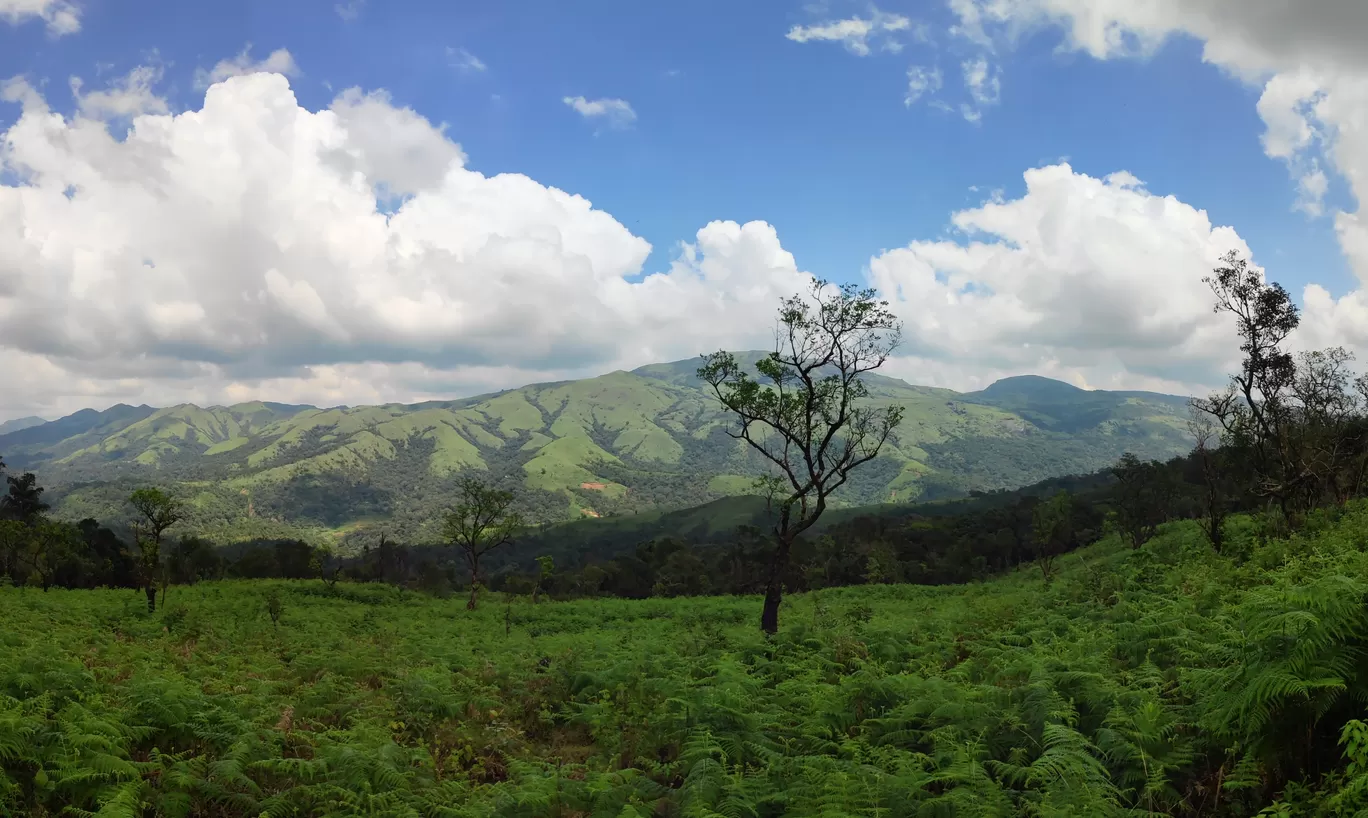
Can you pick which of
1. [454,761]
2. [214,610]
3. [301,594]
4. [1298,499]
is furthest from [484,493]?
[1298,499]

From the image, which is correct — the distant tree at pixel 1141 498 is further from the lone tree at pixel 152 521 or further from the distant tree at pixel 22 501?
the distant tree at pixel 22 501

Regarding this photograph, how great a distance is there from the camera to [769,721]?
11398 millimetres

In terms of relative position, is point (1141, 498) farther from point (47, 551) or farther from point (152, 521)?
point (47, 551)

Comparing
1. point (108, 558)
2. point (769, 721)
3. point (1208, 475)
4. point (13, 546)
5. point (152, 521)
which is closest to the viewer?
point (769, 721)

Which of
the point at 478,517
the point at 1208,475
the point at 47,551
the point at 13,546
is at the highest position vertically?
the point at 1208,475

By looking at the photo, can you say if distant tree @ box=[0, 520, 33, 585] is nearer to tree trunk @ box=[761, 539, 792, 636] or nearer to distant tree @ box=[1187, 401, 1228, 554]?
tree trunk @ box=[761, 539, 792, 636]

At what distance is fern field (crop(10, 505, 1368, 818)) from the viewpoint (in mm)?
7059

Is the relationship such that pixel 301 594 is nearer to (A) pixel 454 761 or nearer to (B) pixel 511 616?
(B) pixel 511 616

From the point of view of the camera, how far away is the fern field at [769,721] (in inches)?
278

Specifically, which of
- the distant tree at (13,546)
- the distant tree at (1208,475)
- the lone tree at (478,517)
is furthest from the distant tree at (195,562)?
the distant tree at (1208,475)

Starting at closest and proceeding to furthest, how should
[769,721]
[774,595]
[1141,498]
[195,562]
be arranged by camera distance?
[769,721] < [774,595] < [1141,498] < [195,562]

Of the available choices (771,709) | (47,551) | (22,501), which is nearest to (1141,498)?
(771,709)

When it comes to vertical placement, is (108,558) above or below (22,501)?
below

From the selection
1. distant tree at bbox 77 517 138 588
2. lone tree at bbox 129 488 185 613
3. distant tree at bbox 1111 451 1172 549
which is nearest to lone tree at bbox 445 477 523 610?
lone tree at bbox 129 488 185 613
